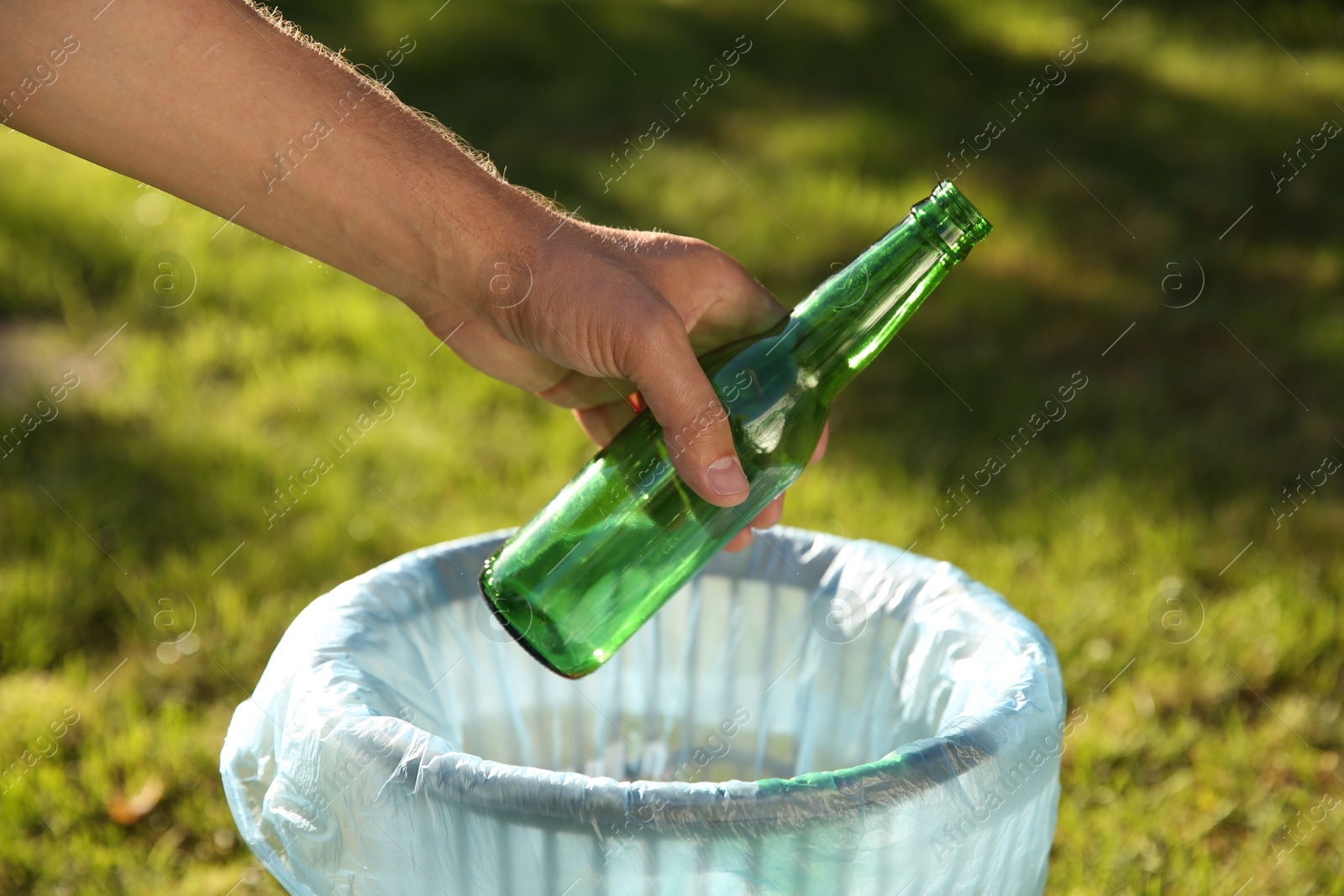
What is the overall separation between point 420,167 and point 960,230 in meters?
0.48

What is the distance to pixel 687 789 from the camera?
0.90m

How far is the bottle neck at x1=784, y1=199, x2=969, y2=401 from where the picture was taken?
44.3 inches

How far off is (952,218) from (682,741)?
703mm

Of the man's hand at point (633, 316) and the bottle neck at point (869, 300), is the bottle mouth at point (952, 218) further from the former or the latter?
the man's hand at point (633, 316)

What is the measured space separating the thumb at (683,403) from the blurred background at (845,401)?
0.87m

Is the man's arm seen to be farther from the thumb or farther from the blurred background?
the blurred background

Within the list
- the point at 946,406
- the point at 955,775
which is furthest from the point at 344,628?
the point at 946,406

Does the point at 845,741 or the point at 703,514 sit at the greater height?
the point at 703,514

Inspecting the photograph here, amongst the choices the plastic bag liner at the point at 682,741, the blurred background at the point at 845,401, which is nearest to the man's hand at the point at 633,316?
the plastic bag liner at the point at 682,741

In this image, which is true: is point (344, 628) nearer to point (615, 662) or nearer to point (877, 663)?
point (615, 662)

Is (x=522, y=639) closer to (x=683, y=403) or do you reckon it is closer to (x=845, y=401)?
(x=683, y=403)

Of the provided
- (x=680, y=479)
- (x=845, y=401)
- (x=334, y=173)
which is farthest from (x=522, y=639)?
(x=845, y=401)

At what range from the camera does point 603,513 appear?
43.8 inches

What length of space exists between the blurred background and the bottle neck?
0.81 metres
